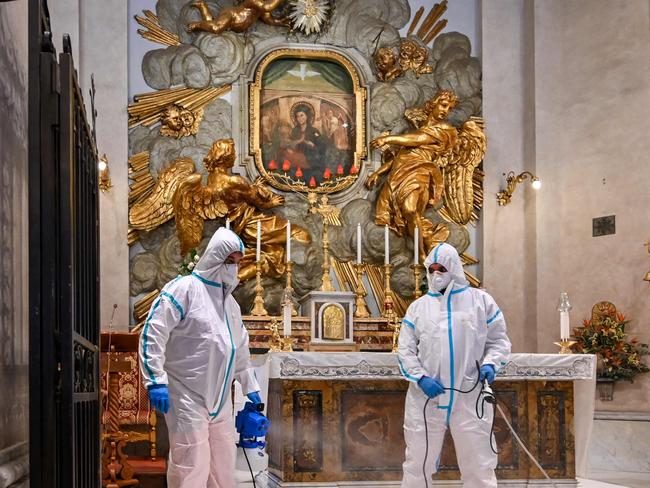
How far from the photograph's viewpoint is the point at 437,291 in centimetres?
705

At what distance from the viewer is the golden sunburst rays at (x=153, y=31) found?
11164 millimetres

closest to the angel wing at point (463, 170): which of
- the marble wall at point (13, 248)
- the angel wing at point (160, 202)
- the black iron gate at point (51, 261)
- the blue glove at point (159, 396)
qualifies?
the angel wing at point (160, 202)

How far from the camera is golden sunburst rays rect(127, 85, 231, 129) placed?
1091cm

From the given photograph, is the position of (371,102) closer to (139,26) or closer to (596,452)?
(139,26)

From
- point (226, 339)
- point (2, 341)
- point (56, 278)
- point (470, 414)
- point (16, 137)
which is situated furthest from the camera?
point (470, 414)

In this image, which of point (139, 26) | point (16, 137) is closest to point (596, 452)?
point (139, 26)

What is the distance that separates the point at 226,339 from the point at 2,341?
2.17m

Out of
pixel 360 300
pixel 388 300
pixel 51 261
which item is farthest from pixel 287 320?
pixel 51 261

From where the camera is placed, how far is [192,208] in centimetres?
1069

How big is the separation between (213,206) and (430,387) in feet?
15.9

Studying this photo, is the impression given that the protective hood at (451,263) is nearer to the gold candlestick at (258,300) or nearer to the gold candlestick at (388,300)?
the gold candlestick at (388,300)

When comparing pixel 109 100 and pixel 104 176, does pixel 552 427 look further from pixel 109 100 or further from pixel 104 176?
pixel 109 100

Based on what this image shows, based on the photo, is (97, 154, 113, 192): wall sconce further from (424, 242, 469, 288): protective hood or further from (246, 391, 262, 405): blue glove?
(246, 391, 262, 405): blue glove

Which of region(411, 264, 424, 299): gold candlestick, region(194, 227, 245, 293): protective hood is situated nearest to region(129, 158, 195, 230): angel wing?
region(411, 264, 424, 299): gold candlestick
